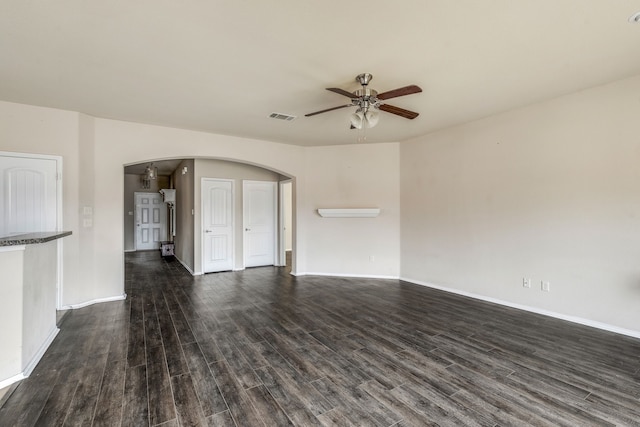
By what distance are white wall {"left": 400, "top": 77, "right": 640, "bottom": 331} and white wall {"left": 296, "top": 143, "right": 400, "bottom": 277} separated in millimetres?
758

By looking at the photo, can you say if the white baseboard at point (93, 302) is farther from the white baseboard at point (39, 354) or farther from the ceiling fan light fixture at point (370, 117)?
the ceiling fan light fixture at point (370, 117)

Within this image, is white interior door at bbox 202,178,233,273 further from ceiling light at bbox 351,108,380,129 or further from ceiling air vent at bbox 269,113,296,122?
ceiling light at bbox 351,108,380,129

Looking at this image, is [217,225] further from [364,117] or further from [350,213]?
[364,117]

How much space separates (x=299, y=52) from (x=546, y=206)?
140 inches

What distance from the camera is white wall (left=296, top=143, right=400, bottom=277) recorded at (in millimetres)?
5902

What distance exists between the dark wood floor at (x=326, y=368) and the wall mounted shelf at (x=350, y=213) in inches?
81.5

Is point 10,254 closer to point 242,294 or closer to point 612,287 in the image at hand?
point 242,294

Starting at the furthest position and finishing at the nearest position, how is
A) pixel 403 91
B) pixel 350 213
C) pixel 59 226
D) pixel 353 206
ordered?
pixel 353 206, pixel 350 213, pixel 59 226, pixel 403 91

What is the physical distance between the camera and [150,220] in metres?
10.3

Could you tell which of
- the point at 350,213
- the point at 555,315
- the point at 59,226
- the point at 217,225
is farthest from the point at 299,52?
the point at 217,225

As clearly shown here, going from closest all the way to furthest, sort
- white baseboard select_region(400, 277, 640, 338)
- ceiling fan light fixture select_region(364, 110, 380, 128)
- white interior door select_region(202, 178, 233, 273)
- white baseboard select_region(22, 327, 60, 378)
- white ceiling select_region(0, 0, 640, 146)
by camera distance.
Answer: white ceiling select_region(0, 0, 640, 146), white baseboard select_region(22, 327, 60, 378), ceiling fan light fixture select_region(364, 110, 380, 128), white baseboard select_region(400, 277, 640, 338), white interior door select_region(202, 178, 233, 273)

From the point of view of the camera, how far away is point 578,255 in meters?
3.51

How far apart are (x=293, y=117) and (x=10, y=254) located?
131 inches

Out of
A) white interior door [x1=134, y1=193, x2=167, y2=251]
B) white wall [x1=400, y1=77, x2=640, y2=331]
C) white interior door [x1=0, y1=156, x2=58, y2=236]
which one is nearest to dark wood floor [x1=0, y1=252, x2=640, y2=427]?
white wall [x1=400, y1=77, x2=640, y2=331]
